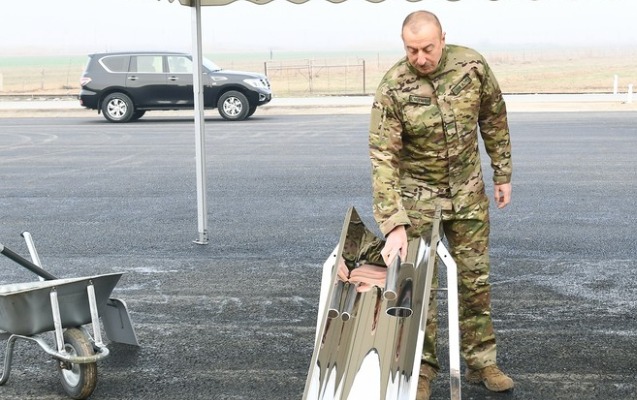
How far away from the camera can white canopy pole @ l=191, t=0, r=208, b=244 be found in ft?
27.7

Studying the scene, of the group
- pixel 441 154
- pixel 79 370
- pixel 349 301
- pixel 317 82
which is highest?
pixel 441 154

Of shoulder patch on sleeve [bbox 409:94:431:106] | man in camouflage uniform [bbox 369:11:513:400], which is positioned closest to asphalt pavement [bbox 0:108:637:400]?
man in camouflage uniform [bbox 369:11:513:400]

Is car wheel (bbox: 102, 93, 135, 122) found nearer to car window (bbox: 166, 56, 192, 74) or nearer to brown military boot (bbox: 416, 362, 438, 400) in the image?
car window (bbox: 166, 56, 192, 74)

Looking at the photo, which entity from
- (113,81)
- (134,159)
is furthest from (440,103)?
(113,81)

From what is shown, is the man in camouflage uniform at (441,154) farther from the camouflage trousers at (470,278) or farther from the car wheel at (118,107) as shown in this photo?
the car wheel at (118,107)

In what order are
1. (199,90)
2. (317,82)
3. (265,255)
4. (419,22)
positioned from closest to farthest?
(419,22) → (265,255) → (199,90) → (317,82)

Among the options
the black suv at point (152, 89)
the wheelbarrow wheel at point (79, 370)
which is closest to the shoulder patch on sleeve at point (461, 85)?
the wheelbarrow wheel at point (79, 370)

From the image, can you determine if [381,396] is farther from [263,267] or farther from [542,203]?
[542,203]

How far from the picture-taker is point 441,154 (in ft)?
14.8

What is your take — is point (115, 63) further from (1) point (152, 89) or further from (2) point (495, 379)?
(2) point (495, 379)

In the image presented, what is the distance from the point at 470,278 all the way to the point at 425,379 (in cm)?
55

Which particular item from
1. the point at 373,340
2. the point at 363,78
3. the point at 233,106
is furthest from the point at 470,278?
the point at 363,78

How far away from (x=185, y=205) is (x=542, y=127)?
12.1 m

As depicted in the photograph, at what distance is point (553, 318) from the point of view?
628 centimetres
